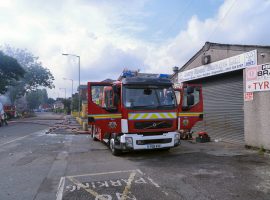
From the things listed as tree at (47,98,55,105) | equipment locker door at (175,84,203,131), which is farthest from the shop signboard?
tree at (47,98,55,105)

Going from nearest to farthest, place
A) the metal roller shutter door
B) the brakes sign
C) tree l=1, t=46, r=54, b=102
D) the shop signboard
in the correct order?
the brakes sign
the shop signboard
the metal roller shutter door
tree l=1, t=46, r=54, b=102

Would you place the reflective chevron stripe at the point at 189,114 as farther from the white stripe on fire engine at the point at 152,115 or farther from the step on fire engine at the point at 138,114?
the white stripe on fire engine at the point at 152,115

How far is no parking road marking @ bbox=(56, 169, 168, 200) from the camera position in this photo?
5863 millimetres

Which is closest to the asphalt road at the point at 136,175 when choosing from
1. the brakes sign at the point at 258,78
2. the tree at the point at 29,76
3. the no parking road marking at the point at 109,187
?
the no parking road marking at the point at 109,187

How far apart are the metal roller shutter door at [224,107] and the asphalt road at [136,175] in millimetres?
2315

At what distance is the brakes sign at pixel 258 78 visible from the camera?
10.7 metres

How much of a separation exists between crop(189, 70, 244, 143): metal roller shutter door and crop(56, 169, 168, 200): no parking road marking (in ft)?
22.9

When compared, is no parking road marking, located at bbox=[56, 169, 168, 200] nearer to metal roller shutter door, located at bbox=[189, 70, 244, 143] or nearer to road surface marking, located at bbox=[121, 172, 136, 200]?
road surface marking, located at bbox=[121, 172, 136, 200]

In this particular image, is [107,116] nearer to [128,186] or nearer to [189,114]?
[189,114]

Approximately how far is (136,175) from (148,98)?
3334 mm

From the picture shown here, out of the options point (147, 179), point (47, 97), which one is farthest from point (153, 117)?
point (47, 97)

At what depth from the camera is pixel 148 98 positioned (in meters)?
10.2

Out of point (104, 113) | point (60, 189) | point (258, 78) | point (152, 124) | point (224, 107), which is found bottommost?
point (60, 189)

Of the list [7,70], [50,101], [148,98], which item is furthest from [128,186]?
[50,101]
